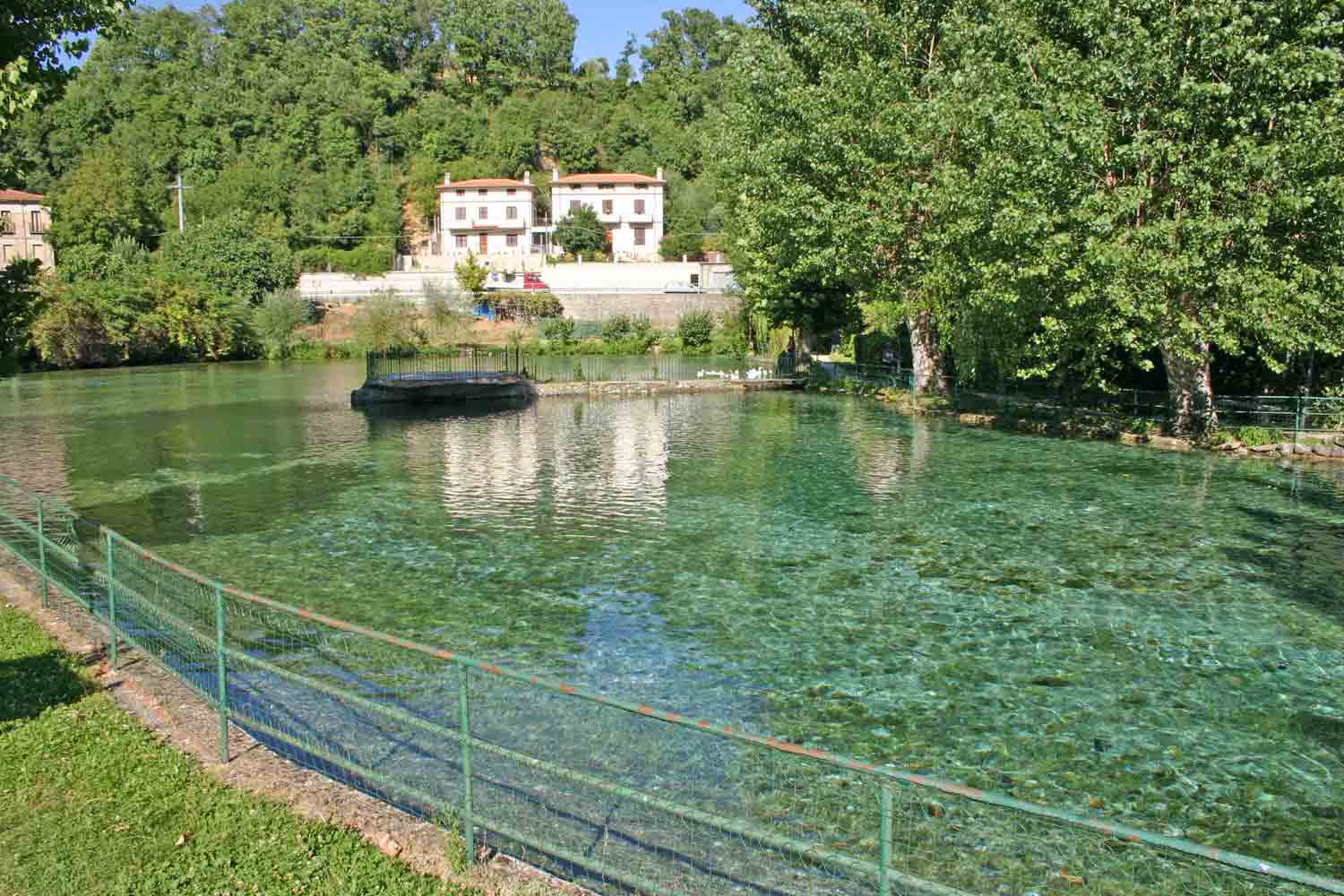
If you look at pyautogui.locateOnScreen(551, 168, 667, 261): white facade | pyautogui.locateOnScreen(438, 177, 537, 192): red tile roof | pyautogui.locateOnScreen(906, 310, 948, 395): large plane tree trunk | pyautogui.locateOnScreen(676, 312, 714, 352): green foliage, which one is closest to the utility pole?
pyautogui.locateOnScreen(438, 177, 537, 192): red tile roof

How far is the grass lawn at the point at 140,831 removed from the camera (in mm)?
6305

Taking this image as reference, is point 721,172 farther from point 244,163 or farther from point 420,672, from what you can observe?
point 244,163

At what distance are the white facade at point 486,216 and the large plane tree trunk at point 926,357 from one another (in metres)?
71.1

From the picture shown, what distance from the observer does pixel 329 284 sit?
291 ft

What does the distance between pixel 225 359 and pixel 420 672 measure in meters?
71.2

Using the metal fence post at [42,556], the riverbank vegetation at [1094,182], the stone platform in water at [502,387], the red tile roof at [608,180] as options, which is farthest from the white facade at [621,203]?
the metal fence post at [42,556]

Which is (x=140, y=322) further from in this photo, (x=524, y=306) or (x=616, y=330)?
(x=616, y=330)

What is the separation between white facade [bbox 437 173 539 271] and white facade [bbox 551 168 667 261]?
3.49 metres

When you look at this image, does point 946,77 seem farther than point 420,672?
Yes

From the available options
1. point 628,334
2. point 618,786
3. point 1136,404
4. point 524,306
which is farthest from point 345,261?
point 618,786

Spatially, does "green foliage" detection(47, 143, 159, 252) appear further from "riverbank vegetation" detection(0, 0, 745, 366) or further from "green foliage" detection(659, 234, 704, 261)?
"green foliage" detection(659, 234, 704, 261)

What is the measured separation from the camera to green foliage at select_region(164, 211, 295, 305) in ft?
267

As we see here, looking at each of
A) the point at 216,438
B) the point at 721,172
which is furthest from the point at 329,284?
the point at 216,438

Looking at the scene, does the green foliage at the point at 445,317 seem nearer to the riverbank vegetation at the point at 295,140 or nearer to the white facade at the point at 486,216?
the riverbank vegetation at the point at 295,140
